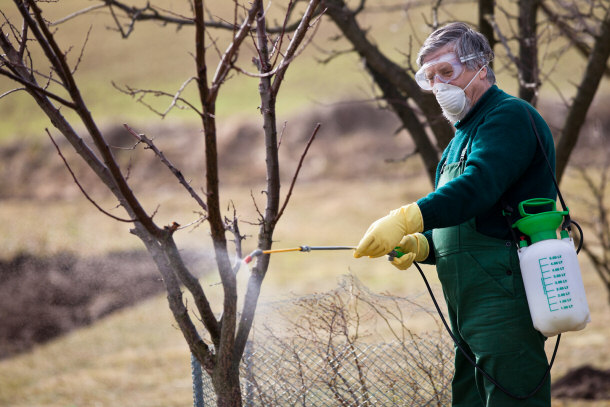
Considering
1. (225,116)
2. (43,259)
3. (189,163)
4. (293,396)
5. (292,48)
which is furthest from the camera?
(225,116)

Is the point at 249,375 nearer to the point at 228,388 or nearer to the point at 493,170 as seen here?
the point at 228,388

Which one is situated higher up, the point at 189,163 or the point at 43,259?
the point at 189,163

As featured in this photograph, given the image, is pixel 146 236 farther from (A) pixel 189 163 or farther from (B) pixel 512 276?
(A) pixel 189 163

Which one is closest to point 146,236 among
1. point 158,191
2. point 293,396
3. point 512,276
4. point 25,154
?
point 293,396

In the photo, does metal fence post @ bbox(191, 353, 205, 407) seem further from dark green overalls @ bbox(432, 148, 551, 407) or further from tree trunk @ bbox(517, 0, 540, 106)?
tree trunk @ bbox(517, 0, 540, 106)

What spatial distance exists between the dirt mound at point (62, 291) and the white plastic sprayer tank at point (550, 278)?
10.7 m

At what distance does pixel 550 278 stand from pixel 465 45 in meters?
0.83

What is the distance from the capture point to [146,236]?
2.46 metres

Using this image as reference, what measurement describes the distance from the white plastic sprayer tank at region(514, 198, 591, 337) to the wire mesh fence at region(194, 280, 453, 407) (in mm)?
1049

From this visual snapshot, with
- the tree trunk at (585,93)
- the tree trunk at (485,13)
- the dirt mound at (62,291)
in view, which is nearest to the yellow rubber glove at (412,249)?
the tree trunk at (585,93)

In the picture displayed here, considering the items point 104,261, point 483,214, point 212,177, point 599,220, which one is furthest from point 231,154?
point 212,177

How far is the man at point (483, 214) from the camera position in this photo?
2078 mm

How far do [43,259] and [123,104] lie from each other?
1303 centimetres

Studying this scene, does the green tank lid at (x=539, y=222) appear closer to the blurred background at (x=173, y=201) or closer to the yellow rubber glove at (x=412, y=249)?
the yellow rubber glove at (x=412, y=249)
